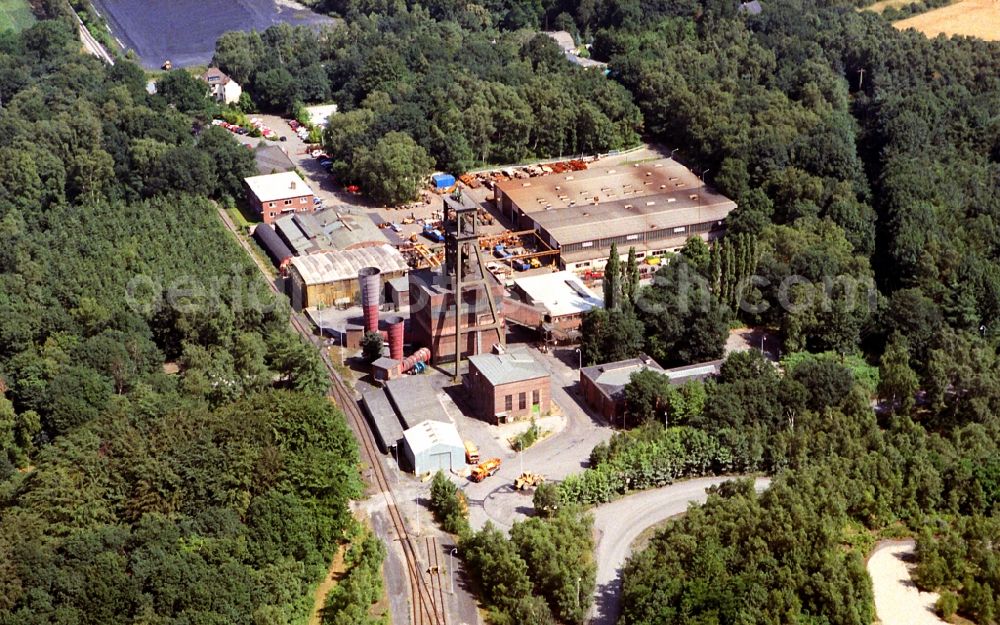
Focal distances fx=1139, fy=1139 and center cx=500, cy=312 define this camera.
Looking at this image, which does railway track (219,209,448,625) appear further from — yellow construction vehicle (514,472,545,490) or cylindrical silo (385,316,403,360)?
yellow construction vehicle (514,472,545,490)

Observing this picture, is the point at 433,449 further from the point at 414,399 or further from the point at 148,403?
the point at 148,403

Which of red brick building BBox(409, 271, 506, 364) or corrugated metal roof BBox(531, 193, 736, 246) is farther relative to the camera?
corrugated metal roof BBox(531, 193, 736, 246)

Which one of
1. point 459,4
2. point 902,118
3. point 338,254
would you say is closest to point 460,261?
point 338,254

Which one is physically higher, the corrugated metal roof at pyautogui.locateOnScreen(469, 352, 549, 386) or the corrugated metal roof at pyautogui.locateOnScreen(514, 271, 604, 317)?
the corrugated metal roof at pyautogui.locateOnScreen(469, 352, 549, 386)

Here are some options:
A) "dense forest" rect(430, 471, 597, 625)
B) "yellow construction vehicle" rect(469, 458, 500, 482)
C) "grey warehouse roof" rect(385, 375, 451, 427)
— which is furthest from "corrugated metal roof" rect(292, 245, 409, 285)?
"dense forest" rect(430, 471, 597, 625)

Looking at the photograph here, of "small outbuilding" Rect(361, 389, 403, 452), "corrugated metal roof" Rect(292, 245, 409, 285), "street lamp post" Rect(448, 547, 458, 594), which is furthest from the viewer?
"corrugated metal roof" Rect(292, 245, 409, 285)

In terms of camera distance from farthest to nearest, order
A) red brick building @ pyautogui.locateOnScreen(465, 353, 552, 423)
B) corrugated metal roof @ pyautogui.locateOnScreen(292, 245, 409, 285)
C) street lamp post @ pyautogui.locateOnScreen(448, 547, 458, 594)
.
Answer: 1. corrugated metal roof @ pyautogui.locateOnScreen(292, 245, 409, 285)
2. red brick building @ pyautogui.locateOnScreen(465, 353, 552, 423)
3. street lamp post @ pyautogui.locateOnScreen(448, 547, 458, 594)

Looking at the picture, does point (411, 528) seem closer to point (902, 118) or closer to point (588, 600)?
point (588, 600)
